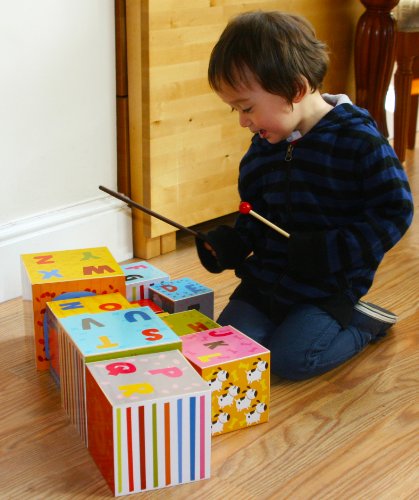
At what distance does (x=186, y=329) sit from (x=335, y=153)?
0.36m

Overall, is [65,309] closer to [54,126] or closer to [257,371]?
[257,371]

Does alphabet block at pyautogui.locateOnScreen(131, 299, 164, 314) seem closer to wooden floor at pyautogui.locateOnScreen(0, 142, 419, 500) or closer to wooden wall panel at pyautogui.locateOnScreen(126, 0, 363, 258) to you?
wooden floor at pyautogui.locateOnScreen(0, 142, 419, 500)

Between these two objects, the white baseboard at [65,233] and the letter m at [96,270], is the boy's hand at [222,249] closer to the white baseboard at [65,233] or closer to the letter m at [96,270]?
the letter m at [96,270]

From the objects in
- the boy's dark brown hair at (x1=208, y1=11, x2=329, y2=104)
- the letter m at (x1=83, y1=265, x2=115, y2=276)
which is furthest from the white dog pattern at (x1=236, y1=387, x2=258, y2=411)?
the boy's dark brown hair at (x1=208, y1=11, x2=329, y2=104)

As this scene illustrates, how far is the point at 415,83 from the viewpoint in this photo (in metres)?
2.56

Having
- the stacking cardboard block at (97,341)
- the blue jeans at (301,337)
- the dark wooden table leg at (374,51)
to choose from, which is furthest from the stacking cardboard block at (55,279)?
the dark wooden table leg at (374,51)

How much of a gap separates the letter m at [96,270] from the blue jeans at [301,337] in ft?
0.74

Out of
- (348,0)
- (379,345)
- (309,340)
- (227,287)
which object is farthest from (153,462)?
(348,0)

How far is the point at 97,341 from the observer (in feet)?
3.51

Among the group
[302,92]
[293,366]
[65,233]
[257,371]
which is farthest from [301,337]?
[65,233]

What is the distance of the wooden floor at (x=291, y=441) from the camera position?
993 millimetres

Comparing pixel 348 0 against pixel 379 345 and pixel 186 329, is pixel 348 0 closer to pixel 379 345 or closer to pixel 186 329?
pixel 379 345

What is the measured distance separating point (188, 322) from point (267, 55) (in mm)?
432

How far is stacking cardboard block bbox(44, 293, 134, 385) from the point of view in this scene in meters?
1.19
